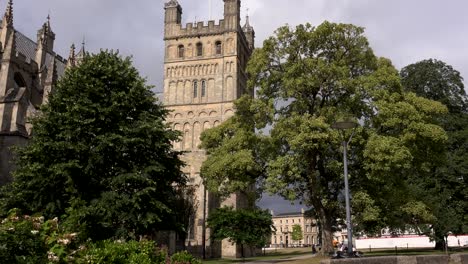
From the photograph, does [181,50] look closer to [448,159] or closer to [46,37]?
[46,37]

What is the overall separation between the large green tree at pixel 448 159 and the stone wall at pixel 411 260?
21.2m

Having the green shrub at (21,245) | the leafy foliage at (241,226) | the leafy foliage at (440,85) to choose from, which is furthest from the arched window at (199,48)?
the green shrub at (21,245)

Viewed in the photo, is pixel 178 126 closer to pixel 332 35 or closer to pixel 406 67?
pixel 406 67

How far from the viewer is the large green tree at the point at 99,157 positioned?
20.8 meters

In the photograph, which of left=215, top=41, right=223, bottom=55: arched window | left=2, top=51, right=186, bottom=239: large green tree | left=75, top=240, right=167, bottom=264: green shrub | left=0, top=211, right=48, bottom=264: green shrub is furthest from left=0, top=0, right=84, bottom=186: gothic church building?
left=0, top=211, right=48, bottom=264: green shrub

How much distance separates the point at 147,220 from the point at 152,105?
6.59 m

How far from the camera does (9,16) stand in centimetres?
3931

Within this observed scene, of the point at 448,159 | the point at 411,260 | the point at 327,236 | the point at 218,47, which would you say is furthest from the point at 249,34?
the point at 411,260

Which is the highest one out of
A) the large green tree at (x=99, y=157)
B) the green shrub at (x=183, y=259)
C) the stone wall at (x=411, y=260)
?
the large green tree at (x=99, y=157)

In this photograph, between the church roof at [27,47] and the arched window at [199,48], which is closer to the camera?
the church roof at [27,47]

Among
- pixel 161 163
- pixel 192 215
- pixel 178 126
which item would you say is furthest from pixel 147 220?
pixel 178 126

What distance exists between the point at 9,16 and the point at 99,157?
82.5 ft

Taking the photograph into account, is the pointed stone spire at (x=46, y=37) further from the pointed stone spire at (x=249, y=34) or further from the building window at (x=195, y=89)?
the pointed stone spire at (x=249, y=34)

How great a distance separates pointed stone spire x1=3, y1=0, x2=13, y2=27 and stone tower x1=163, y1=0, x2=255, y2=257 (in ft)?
69.0
